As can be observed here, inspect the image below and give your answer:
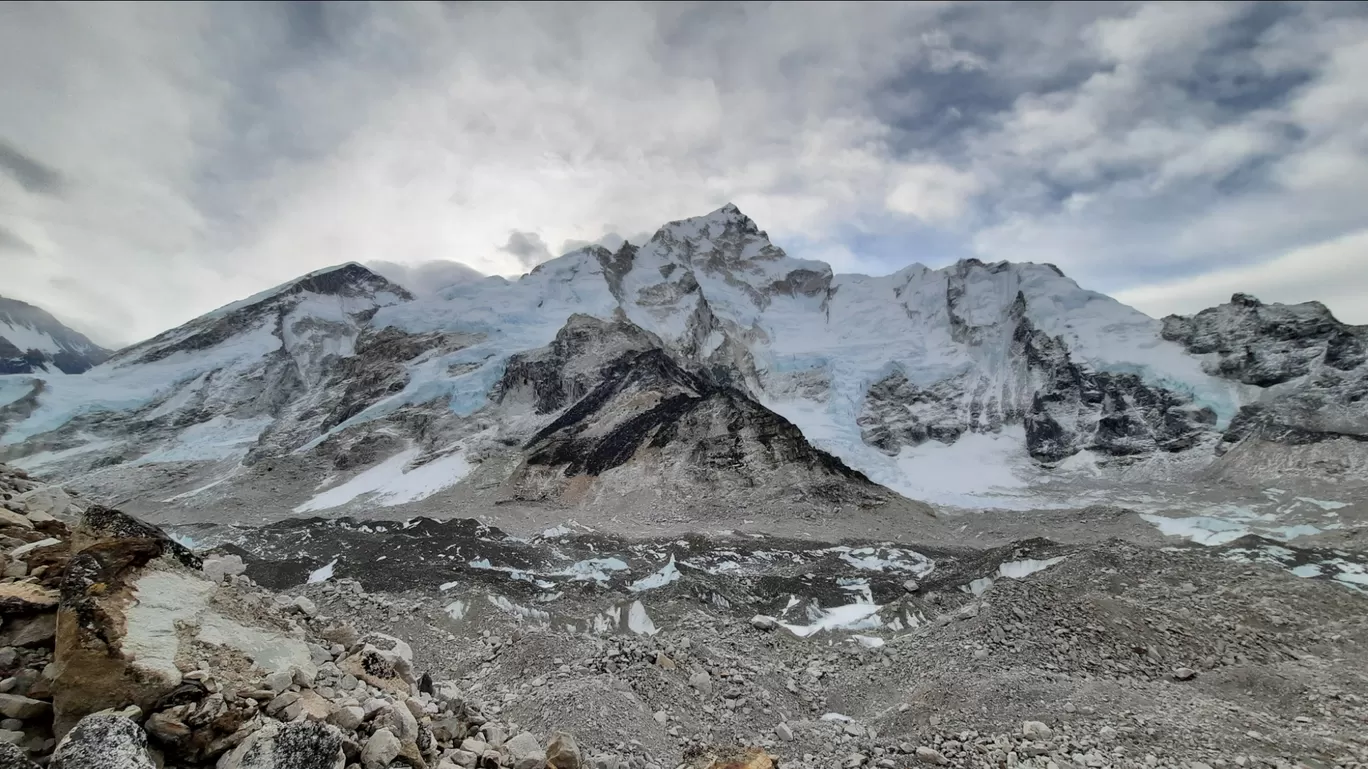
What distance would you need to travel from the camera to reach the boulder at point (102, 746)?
3.92 metres

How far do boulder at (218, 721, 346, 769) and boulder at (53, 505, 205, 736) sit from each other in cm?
77

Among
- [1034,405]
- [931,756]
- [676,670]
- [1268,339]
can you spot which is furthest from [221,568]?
Result: [1268,339]

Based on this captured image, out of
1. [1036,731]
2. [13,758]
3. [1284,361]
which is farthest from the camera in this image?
[1284,361]

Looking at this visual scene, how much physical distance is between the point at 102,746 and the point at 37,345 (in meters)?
182

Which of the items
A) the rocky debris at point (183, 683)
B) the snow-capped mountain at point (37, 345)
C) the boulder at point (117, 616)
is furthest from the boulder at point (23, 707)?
the snow-capped mountain at point (37, 345)

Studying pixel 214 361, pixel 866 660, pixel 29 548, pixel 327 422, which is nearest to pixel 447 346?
pixel 327 422

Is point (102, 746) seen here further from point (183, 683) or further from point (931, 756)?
point (931, 756)

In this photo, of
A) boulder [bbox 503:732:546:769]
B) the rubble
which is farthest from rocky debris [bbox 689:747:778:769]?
boulder [bbox 503:732:546:769]

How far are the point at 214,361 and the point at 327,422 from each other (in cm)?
4160

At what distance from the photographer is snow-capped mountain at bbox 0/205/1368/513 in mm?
56938

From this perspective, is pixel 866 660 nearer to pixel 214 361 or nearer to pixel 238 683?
pixel 238 683

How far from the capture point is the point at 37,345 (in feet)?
431

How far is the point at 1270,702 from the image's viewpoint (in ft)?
38.8

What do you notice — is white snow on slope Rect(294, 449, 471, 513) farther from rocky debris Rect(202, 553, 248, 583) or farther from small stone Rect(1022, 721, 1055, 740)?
small stone Rect(1022, 721, 1055, 740)
